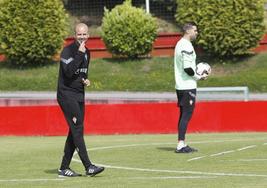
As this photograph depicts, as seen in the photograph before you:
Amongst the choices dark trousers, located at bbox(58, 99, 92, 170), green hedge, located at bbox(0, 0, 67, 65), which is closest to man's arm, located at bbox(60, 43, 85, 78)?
dark trousers, located at bbox(58, 99, 92, 170)

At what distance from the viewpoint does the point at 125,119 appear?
1930 cm

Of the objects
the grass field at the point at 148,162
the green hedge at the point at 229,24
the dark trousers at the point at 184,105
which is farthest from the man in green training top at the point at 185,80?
the green hedge at the point at 229,24

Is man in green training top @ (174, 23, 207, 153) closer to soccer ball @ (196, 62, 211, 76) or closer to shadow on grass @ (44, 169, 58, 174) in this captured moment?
soccer ball @ (196, 62, 211, 76)

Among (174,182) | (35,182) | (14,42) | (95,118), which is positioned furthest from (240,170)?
(14,42)

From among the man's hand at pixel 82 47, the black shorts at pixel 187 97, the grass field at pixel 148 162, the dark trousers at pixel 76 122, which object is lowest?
the grass field at pixel 148 162

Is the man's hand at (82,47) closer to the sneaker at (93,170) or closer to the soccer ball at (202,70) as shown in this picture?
the sneaker at (93,170)

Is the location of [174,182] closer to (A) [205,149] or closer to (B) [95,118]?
(A) [205,149]

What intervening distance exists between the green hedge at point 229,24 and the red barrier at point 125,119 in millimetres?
13883

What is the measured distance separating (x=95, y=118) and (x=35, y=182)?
29.2 feet

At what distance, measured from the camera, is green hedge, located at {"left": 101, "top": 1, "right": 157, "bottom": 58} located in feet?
108

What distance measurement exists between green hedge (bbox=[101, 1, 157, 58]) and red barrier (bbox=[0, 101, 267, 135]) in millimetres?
13995

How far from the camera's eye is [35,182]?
411 inches

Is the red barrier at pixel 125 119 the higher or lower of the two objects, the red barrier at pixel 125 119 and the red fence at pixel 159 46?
the higher

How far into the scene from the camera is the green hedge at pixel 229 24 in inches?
1281
